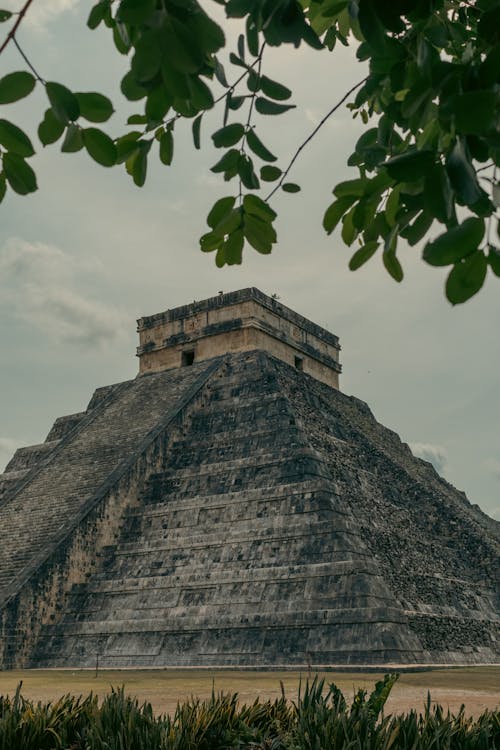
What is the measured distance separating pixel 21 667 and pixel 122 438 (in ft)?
21.3

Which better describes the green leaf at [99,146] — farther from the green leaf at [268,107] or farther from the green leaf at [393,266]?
the green leaf at [393,266]

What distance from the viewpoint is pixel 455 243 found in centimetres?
215

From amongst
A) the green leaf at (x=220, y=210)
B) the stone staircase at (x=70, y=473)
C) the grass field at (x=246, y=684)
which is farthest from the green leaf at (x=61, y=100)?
the stone staircase at (x=70, y=473)

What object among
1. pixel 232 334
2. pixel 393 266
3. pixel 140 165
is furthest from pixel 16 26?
pixel 232 334

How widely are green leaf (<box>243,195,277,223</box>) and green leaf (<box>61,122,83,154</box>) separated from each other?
2.18 ft

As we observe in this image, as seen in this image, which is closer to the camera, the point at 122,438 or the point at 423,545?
the point at 423,545

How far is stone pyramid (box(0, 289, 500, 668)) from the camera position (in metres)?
13.9

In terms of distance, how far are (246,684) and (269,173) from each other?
26.8 feet

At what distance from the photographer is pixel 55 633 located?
50.9 ft

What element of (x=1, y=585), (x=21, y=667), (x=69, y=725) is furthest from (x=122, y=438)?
(x=69, y=725)

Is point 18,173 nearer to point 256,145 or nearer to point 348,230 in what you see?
point 256,145

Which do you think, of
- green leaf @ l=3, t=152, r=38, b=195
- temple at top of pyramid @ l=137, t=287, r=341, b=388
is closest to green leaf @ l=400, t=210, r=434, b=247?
green leaf @ l=3, t=152, r=38, b=195

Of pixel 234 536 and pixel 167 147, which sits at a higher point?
pixel 234 536

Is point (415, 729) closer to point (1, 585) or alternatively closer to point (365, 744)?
point (365, 744)
